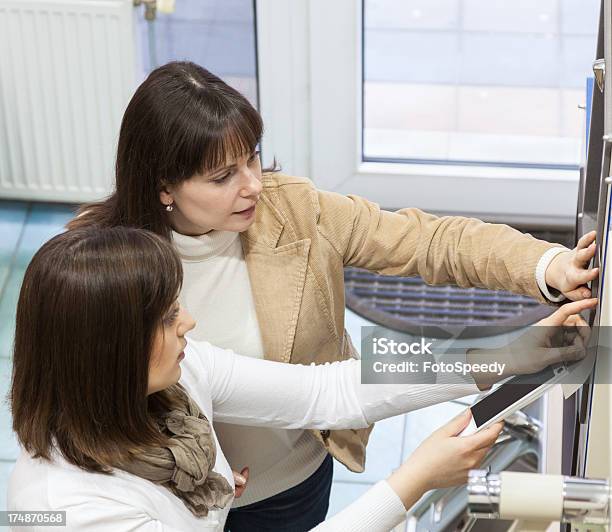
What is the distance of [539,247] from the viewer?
154 cm

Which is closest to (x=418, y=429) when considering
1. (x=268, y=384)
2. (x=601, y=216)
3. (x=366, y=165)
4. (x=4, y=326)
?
(x=366, y=165)

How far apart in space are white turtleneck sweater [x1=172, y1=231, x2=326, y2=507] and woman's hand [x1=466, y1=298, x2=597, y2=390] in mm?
422

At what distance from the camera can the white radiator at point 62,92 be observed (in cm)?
326

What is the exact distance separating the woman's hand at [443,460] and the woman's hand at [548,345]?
0.10 metres

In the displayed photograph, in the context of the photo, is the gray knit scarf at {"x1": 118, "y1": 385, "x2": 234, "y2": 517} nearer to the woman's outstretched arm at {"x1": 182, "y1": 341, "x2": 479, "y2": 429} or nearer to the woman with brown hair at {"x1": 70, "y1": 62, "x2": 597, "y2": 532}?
the woman's outstretched arm at {"x1": 182, "y1": 341, "x2": 479, "y2": 429}

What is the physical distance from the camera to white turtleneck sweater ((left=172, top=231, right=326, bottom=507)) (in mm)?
1701

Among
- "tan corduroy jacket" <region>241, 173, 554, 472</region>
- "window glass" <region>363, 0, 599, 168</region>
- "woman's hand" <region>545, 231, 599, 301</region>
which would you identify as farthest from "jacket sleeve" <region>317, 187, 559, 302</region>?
"window glass" <region>363, 0, 599, 168</region>

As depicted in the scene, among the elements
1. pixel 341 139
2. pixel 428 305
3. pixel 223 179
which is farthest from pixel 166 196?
pixel 341 139

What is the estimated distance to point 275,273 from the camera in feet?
5.58

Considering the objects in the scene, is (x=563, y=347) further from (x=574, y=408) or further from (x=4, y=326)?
(x=4, y=326)

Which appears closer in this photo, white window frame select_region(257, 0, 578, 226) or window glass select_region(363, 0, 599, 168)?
white window frame select_region(257, 0, 578, 226)

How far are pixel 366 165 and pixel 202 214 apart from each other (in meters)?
2.04

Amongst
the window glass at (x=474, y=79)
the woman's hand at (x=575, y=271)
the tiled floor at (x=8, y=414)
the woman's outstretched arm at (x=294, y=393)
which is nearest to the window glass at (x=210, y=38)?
the window glass at (x=474, y=79)

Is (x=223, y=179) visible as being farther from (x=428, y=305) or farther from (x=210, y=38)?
(x=210, y=38)
